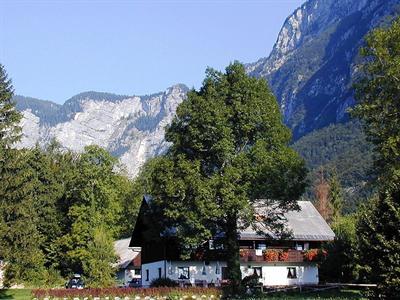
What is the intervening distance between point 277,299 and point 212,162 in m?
11.3

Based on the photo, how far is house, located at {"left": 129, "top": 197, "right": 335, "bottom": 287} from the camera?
57.1 m

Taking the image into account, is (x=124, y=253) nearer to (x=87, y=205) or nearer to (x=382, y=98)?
(x=87, y=205)

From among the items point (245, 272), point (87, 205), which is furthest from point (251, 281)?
point (87, 205)

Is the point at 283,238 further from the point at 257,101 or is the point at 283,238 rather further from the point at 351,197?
the point at 351,197

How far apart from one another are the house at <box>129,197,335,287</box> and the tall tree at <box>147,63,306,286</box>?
10312 mm

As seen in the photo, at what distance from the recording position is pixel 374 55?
36.6 m

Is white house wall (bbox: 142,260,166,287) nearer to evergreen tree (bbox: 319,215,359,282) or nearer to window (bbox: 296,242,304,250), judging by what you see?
window (bbox: 296,242,304,250)

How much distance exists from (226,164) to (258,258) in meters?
18.2

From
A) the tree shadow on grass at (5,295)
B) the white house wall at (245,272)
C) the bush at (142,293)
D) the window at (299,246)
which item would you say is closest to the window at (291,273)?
the white house wall at (245,272)

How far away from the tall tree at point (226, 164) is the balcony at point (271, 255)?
1240 centimetres

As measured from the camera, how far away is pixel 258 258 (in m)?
59.4

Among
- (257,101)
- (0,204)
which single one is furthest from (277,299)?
(0,204)

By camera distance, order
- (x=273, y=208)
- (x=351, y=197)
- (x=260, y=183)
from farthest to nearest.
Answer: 1. (x=351, y=197)
2. (x=273, y=208)
3. (x=260, y=183)

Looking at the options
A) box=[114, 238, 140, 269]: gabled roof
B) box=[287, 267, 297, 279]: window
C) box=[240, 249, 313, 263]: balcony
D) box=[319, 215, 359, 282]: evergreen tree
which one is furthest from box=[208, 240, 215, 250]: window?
box=[114, 238, 140, 269]: gabled roof
